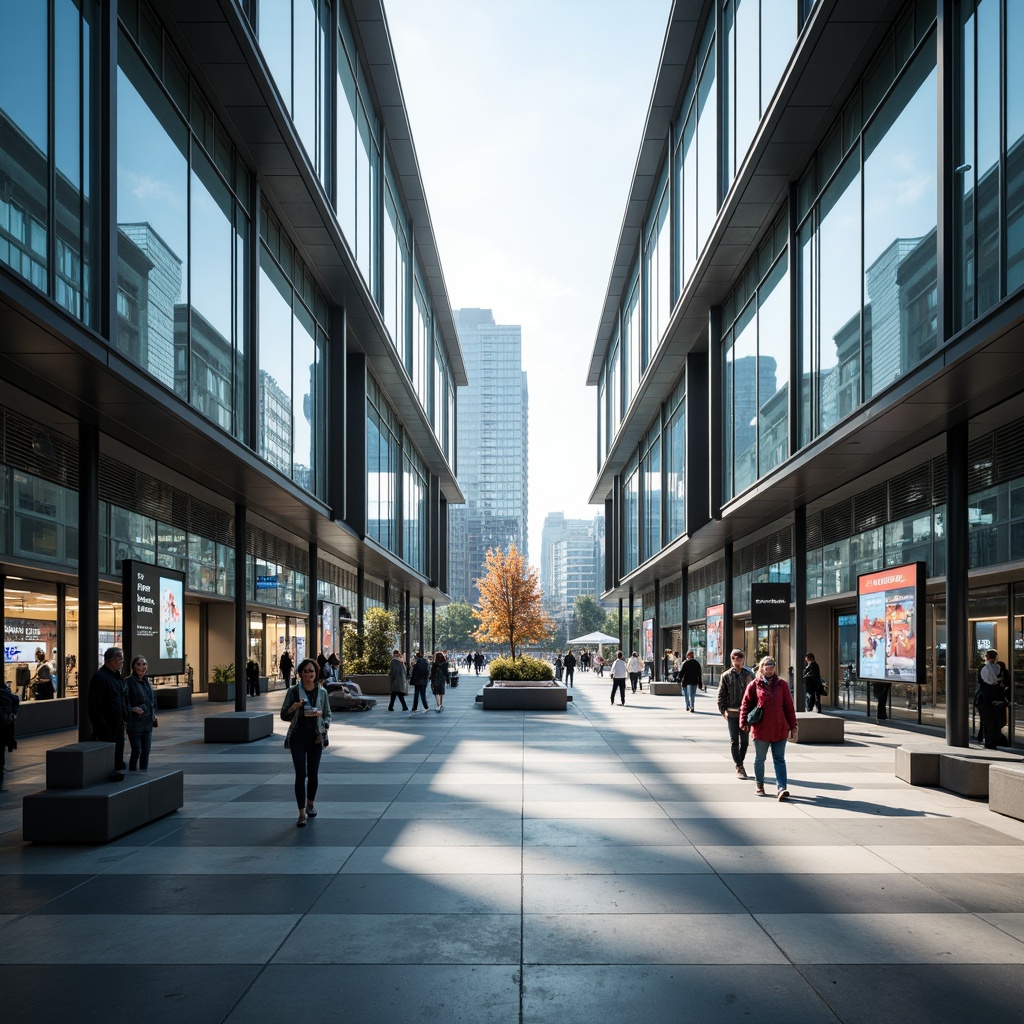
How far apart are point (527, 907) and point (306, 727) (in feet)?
14.1

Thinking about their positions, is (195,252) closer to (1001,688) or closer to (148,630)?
(148,630)

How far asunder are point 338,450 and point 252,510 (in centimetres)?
402

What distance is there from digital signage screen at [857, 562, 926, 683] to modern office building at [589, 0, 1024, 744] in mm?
229

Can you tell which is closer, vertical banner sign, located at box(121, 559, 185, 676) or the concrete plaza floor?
the concrete plaza floor

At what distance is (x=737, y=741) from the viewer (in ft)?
47.7

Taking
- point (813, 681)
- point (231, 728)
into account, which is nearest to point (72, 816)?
point (231, 728)

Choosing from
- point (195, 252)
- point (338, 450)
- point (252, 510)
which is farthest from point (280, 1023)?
point (338, 450)

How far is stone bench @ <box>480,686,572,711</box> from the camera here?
1164 inches

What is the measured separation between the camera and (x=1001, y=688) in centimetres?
1744

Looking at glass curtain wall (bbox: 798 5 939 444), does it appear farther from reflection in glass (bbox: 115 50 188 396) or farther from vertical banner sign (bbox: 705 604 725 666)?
vertical banner sign (bbox: 705 604 725 666)

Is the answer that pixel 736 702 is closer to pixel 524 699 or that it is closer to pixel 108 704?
pixel 108 704

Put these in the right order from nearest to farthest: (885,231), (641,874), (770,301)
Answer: (641,874) < (885,231) < (770,301)

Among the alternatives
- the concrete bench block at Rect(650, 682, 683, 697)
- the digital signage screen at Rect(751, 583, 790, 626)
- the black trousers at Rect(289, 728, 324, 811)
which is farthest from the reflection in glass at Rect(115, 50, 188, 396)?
the concrete bench block at Rect(650, 682, 683, 697)

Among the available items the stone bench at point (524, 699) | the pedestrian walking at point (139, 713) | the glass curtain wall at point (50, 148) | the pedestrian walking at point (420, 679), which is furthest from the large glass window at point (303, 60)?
the stone bench at point (524, 699)
